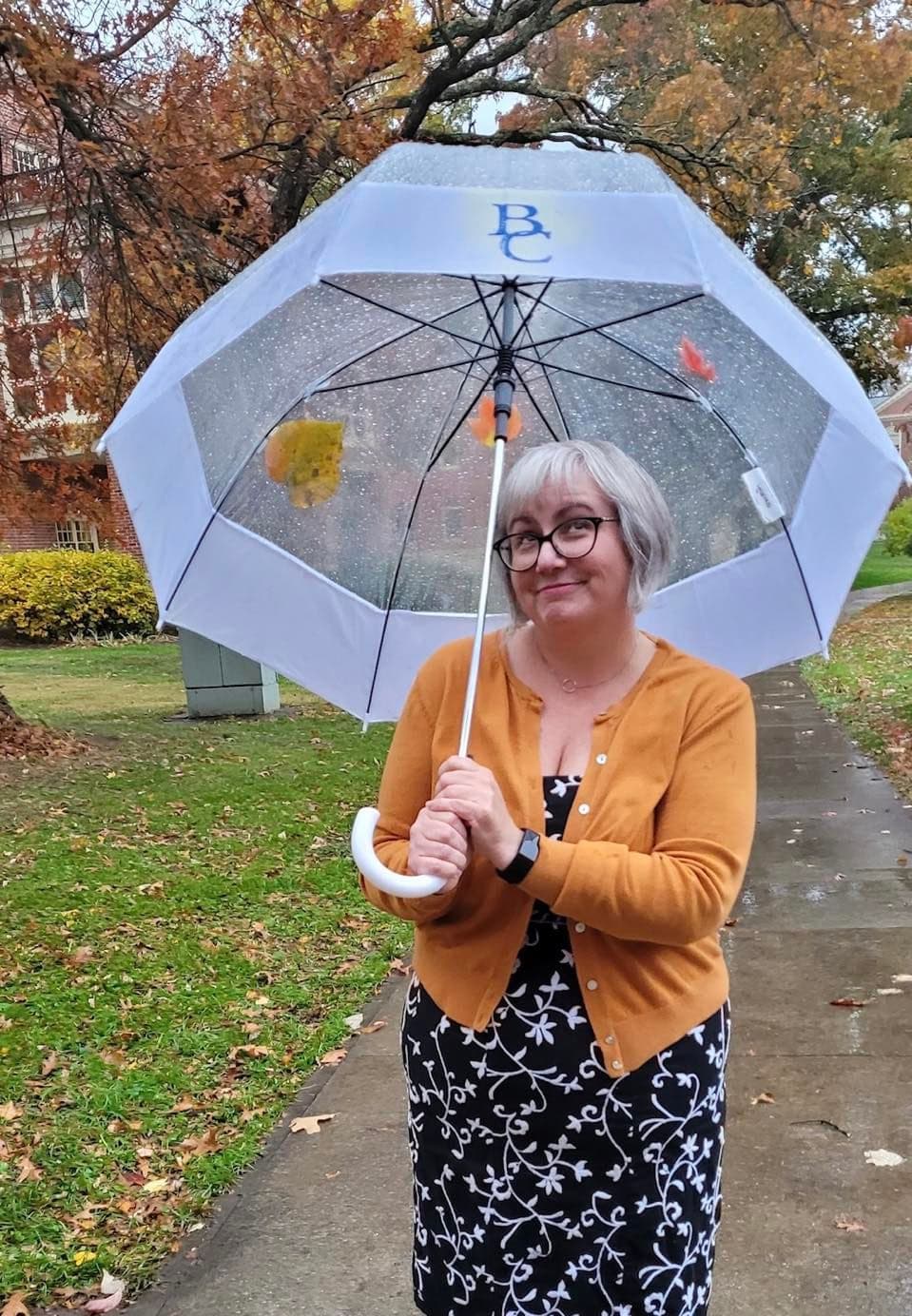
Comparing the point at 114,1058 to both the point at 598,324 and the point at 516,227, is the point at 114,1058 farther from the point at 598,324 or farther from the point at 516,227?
the point at 516,227

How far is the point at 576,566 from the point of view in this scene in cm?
181

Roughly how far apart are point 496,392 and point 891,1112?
2632mm

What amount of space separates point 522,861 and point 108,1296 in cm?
201

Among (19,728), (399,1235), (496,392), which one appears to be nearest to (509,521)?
(496,392)

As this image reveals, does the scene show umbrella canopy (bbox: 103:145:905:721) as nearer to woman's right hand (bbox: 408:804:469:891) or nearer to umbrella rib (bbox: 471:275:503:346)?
umbrella rib (bbox: 471:275:503:346)

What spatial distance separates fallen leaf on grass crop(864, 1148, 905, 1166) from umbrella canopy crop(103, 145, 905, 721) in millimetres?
1721

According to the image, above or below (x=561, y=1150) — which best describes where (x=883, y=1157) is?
below

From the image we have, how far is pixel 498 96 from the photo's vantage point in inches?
521

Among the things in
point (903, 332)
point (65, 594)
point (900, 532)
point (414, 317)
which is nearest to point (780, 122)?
point (903, 332)

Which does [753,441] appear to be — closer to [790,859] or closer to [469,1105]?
[469,1105]

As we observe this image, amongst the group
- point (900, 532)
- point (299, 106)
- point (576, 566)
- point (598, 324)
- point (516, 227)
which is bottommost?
point (900, 532)

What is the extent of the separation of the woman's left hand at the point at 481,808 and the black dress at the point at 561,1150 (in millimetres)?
182

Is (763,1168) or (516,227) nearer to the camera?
(516,227)

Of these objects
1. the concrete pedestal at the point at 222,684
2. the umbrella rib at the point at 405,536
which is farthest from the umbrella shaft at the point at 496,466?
the concrete pedestal at the point at 222,684
